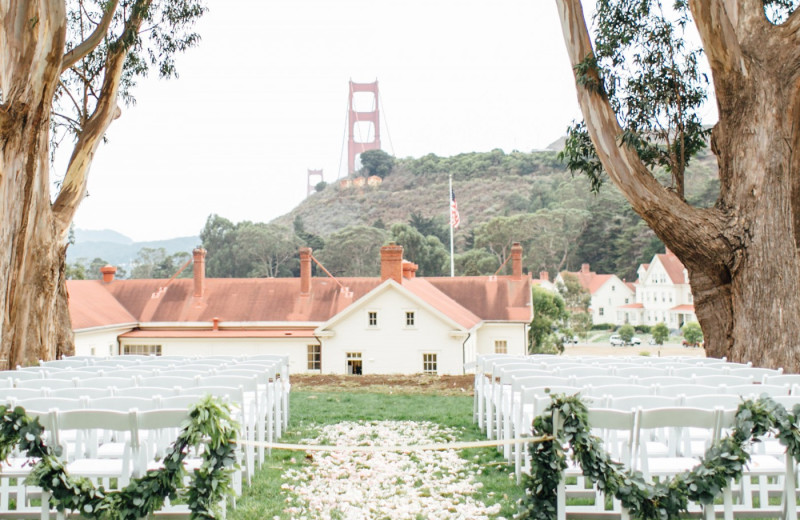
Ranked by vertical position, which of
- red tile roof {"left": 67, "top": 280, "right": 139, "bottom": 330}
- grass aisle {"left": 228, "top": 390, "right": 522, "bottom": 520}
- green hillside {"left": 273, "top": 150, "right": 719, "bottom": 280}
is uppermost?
green hillside {"left": 273, "top": 150, "right": 719, "bottom": 280}

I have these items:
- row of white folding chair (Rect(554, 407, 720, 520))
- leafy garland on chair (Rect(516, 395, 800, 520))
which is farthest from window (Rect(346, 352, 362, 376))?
leafy garland on chair (Rect(516, 395, 800, 520))

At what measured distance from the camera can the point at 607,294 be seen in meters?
75.9

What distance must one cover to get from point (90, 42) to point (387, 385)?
30.2 feet

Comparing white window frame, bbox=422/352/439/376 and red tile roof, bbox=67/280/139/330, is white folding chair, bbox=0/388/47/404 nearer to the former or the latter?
red tile roof, bbox=67/280/139/330

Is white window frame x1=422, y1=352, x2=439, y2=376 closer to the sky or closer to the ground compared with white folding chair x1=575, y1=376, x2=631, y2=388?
closer to the ground

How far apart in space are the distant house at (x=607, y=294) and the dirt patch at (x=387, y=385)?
60.2 meters

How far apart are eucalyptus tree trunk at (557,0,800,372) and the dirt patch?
5.08 m

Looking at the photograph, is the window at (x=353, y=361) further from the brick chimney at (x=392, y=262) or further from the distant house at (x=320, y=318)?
the brick chimney at (x=392, y=262)

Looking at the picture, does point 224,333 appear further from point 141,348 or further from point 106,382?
point 106,382

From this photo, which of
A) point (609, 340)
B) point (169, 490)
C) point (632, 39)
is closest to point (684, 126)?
point (632, 39)

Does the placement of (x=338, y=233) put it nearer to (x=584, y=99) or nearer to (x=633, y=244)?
(x=633, y=244)

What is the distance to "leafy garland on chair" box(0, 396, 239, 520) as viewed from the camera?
4.64 m

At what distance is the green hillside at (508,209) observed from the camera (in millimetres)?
78625

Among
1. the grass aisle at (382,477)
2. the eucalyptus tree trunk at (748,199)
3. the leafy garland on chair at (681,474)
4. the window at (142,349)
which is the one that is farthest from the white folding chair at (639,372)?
the window at (142,349)
